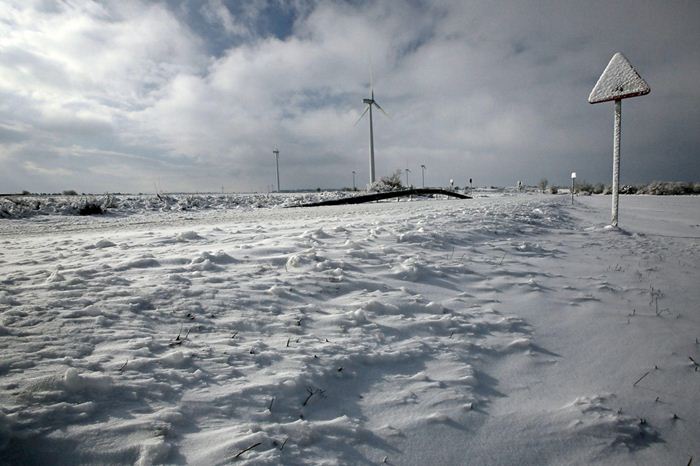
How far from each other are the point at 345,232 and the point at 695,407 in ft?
15.7

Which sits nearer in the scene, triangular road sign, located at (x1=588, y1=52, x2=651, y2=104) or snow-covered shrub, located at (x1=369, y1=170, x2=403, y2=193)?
triangular road sign, located at (x1=588, y1=52, x2=651, y2=104)

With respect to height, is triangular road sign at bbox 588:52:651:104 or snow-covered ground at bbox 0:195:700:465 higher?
triangular road sign at bbox 588:52:651:104

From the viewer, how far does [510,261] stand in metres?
5.30

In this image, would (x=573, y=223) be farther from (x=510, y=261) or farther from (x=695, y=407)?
(x=695, y=407)

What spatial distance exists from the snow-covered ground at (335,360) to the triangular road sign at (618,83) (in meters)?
5.89

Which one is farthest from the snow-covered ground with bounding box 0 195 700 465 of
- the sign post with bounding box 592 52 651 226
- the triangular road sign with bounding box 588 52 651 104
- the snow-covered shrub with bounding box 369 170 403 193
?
the snow-covered shrub with bounding box 369 170 403 193

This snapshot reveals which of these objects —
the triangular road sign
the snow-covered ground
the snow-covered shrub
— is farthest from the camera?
the snow-covered shrub

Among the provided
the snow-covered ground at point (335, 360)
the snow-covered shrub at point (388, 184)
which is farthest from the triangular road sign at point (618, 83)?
the snow-covered shrub at point (388, 184)

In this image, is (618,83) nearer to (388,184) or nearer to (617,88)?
(617,88)

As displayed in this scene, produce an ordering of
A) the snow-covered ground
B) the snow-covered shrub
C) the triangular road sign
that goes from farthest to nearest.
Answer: the snow-covered shrub, the triangular road sign, the snow-covered ground

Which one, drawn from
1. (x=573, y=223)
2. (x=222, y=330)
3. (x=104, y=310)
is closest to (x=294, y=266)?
(x=222, y=330)

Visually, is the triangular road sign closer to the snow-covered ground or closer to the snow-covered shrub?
the snow-covered ground

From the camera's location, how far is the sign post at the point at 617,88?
8.19m

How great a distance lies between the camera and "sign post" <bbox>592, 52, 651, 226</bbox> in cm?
819
